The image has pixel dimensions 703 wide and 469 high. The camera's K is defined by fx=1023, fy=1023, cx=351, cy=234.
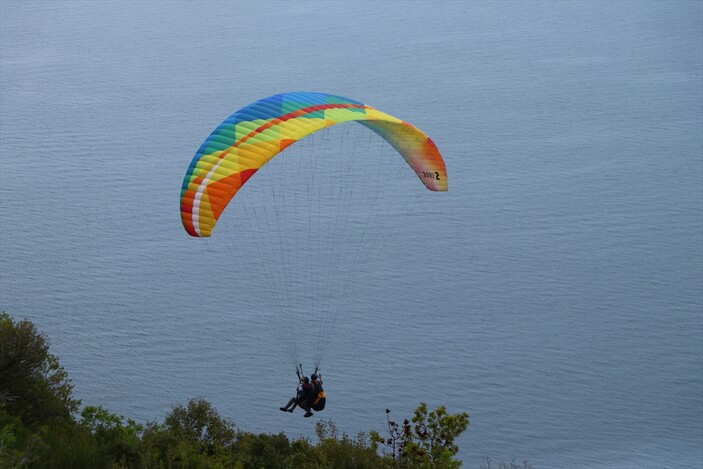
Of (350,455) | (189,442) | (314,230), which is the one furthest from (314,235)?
(189,442)

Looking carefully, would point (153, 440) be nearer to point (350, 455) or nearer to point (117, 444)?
point (117, 444)

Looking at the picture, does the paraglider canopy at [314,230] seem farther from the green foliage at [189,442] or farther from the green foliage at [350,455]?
the green foliage at [350,455]

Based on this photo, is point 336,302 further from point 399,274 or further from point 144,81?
point 144,81

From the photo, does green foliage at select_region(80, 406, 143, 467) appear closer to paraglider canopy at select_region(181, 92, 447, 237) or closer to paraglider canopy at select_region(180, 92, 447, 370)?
paraglider canopy at select_region(181, 92, 447, 237)

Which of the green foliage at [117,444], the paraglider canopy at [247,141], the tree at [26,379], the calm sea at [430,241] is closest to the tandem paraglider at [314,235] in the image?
the calm sea at [430,241]

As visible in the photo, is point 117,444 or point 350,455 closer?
point 117,444

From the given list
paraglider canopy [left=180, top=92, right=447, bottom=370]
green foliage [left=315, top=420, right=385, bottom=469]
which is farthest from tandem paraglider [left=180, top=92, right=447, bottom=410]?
green foliage [left=315, top=420, right=385, bottom=469]

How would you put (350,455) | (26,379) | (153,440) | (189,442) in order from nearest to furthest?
1. (153,440)
2. (189,442)
3. (350,455)
4. (26,379)
